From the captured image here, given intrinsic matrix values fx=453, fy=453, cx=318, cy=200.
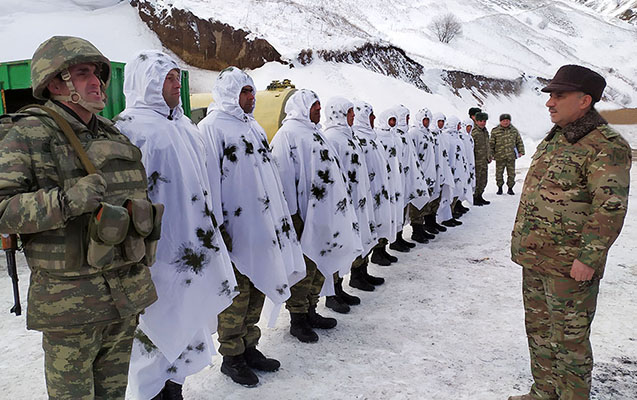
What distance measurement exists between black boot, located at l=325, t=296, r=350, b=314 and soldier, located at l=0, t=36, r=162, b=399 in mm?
2441

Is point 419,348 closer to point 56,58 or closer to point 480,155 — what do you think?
point 56,58

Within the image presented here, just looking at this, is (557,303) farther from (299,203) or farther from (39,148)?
(39,148)

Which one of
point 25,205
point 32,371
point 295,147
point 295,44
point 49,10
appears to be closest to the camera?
point 25,205

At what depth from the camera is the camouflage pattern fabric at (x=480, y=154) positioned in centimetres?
927

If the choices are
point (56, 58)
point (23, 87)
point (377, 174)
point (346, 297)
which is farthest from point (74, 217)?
point (23, 87)

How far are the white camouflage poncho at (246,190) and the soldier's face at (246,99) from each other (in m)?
0.04

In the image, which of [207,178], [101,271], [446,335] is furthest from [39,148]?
[446,335]

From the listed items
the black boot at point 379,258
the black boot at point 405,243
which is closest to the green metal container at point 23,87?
the black boot at point 379,258

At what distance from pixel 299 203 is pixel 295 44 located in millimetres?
16200

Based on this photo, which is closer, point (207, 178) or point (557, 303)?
point (557, 303)

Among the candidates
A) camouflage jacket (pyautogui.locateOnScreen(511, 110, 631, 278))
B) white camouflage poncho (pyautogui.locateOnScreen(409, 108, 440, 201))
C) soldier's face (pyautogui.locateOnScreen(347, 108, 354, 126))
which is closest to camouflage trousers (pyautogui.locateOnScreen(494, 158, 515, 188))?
white camouflage poncho (pyautogui.locateOnScreen(409, 108, 440, 201))

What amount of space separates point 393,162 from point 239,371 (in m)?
3.08

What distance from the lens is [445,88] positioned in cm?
2397

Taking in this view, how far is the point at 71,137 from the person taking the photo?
157cm
